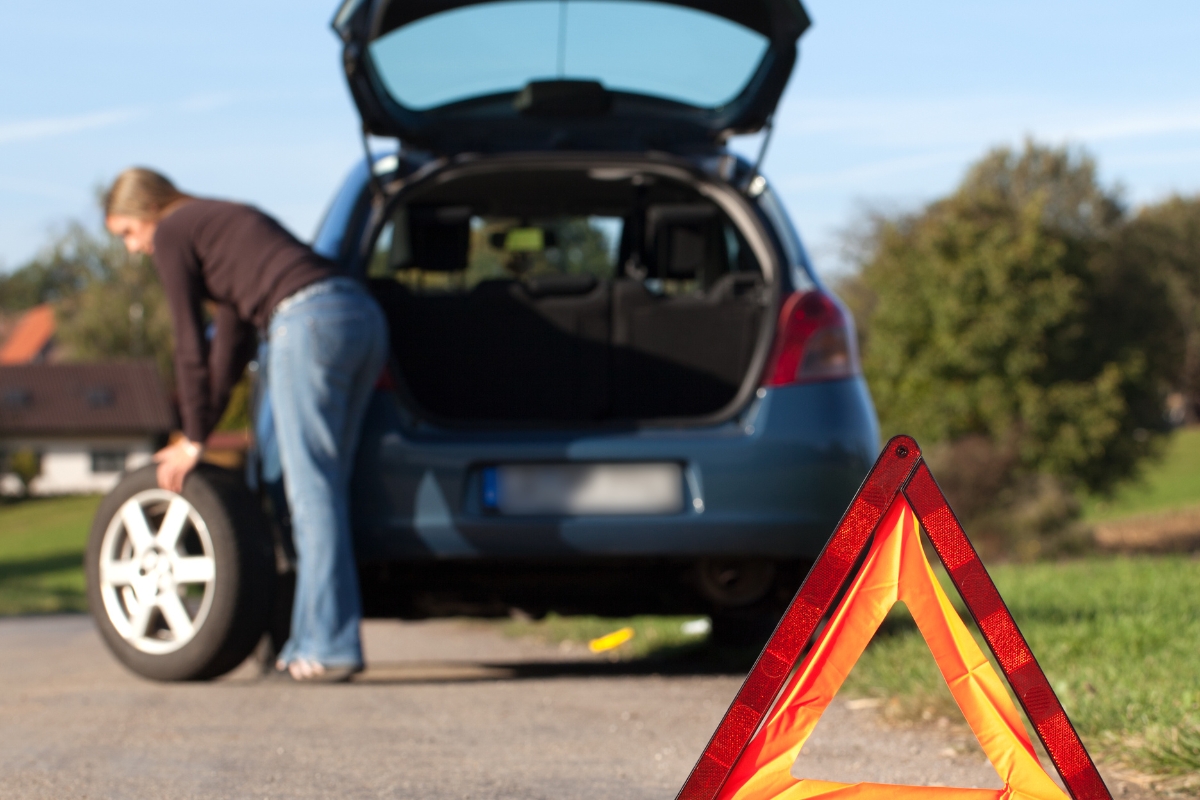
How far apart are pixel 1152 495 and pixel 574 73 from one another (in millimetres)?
43788

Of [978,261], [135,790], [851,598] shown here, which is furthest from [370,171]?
[978,261]

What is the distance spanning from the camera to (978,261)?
1606 inches

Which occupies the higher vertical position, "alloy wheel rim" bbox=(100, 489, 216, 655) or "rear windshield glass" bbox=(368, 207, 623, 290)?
"rear windshield glass" bbox=(368, 207, 623, 290)

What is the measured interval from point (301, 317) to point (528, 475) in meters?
0.84

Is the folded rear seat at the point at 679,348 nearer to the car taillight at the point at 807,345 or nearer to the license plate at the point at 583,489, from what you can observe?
the car taillight at the point at 807,345

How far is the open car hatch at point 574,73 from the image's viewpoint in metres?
4.94

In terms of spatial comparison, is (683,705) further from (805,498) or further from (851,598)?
(851,598)

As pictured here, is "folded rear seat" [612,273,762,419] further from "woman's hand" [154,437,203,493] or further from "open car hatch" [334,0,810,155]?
"woman's hand" [154,437,203,493]

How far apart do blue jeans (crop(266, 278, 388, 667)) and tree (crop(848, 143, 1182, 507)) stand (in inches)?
1346

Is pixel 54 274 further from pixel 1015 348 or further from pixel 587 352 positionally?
pixel 587 352

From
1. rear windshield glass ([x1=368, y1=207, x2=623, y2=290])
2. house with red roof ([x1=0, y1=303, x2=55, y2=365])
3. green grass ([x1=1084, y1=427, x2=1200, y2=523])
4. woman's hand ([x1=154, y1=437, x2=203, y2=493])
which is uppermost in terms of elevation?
rear windshield glass ([x1=368, y1=207, x2=623, y2=290])

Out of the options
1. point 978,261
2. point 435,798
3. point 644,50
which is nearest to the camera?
point 435,798

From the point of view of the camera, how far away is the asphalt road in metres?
3.04

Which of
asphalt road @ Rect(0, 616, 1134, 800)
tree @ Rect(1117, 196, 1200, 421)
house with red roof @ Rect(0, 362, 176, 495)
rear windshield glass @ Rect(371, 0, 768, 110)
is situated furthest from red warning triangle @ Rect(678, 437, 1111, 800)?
house with red roof @ Rect(0, 362, 176, 495)
